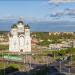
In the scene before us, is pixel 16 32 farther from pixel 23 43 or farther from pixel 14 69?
pixel 14 69

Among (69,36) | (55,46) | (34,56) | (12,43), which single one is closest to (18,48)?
(12,43)

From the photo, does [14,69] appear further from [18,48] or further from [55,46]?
[55,46]

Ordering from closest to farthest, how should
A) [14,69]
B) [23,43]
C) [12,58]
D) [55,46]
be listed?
[14,69], [12,58], [23,43], [55,46]

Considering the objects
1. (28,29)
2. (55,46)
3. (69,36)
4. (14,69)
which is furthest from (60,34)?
(14,69)

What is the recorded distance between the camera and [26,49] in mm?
78000

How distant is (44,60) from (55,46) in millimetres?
31095

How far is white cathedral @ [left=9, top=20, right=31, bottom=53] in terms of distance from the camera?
77.2m

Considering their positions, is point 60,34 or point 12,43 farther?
point 60,34

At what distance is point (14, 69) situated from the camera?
149 feet

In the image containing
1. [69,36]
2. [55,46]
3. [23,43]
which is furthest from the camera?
[69,36]

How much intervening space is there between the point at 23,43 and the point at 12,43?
1.90 metres

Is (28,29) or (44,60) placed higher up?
(28,29)

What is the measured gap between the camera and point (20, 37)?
77625mm

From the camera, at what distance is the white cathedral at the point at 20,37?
253 feet
